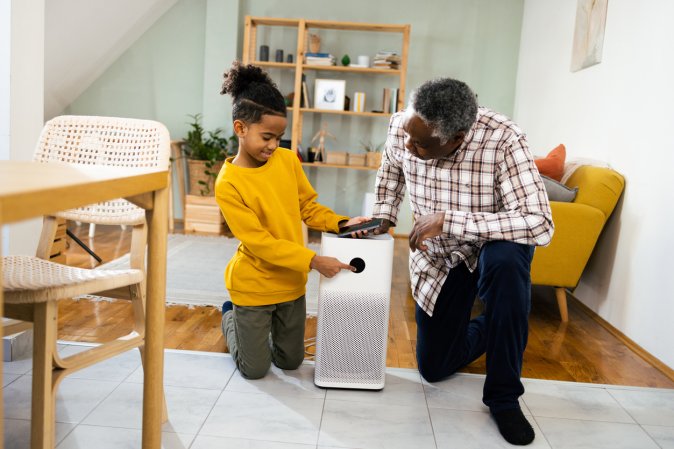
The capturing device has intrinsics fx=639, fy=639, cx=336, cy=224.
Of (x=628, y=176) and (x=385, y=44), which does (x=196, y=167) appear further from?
(x=628, y=176)

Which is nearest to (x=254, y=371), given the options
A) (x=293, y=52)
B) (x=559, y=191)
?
(x=559, y=191)

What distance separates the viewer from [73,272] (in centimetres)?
134

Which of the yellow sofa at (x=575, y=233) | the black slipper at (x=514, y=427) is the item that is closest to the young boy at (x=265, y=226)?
the black slipper at (x=514, y=427)

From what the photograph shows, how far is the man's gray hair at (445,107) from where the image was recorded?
1556 millimetres

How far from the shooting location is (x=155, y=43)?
16.7ft

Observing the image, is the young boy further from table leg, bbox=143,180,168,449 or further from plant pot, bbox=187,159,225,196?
plant pot, bbox=187,159,225,196

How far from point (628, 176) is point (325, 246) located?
1.62m

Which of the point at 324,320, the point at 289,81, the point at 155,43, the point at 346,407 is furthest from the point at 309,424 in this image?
the point at 155,43

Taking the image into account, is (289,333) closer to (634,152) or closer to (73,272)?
(73,272)

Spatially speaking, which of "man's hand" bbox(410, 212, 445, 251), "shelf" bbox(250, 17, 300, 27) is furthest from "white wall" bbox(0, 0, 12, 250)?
"shelf" bbox(250, 17, 300, 27)

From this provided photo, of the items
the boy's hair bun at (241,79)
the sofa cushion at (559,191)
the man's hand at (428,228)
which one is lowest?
the man's hand at (428,228)

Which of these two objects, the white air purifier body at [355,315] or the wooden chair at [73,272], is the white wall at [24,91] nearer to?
the wooden chair at [73,272]

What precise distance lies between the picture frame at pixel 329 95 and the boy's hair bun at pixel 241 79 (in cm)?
298

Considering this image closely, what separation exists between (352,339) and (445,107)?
699mm
